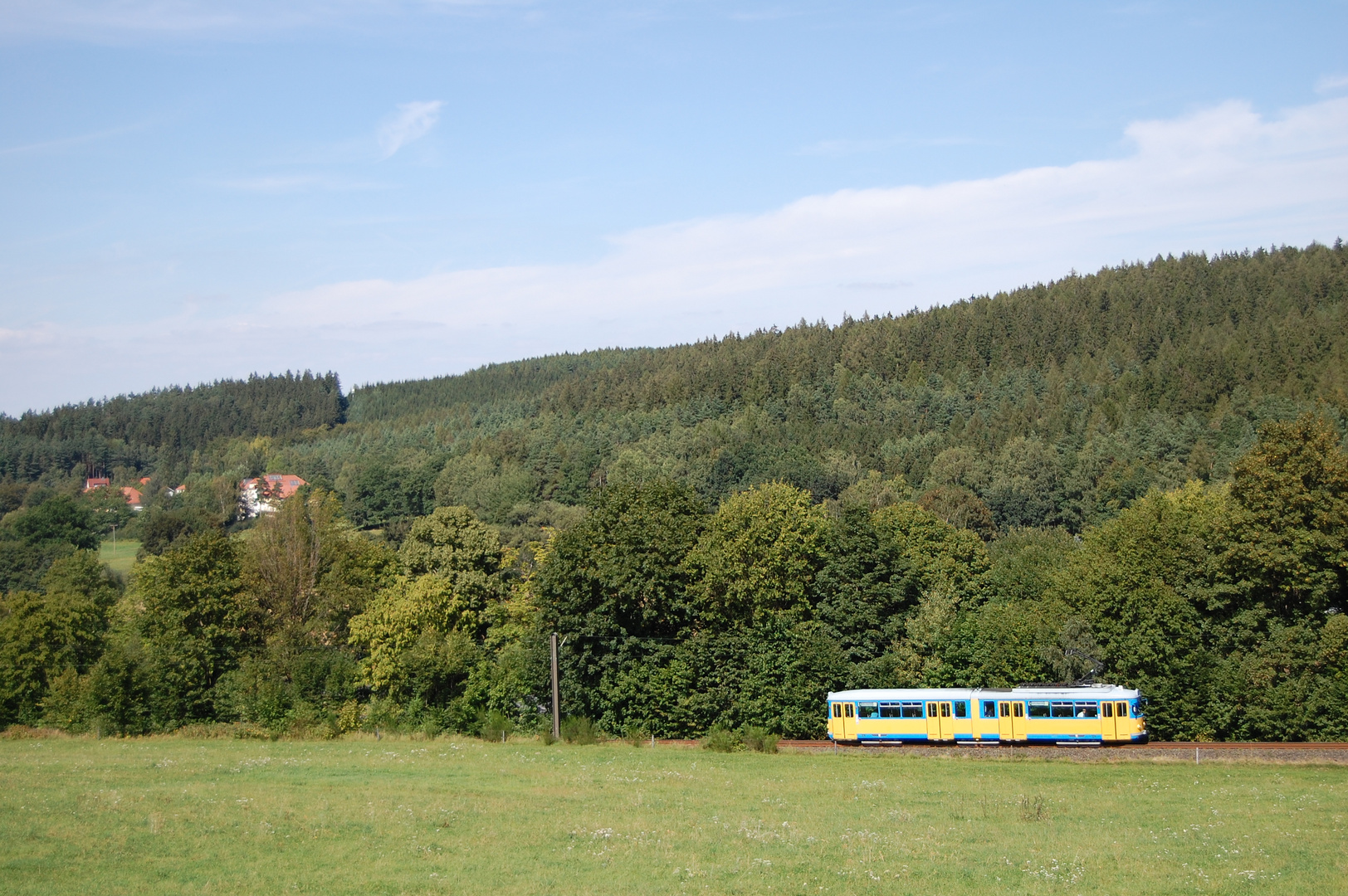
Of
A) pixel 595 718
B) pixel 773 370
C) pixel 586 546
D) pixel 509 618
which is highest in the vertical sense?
pixel 773 370

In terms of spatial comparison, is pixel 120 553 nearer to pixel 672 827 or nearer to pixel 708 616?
pixel 708 616

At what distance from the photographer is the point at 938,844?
2397cm

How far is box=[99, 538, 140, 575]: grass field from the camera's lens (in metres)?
135

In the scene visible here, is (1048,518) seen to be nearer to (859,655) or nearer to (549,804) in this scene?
(859,655)

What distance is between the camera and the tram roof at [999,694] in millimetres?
39781

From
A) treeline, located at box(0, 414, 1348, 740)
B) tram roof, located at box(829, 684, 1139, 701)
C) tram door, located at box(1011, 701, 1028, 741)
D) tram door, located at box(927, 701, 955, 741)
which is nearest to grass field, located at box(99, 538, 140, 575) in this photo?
treeline, located at box(0, 414, 1348, 740)

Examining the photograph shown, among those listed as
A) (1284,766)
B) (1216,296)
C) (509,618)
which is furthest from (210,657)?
(1216,296)

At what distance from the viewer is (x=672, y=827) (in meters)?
26.1

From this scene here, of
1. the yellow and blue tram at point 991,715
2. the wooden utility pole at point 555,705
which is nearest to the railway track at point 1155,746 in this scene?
the yellow and blue tram at point 991,715

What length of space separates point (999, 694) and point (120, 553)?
143 meters

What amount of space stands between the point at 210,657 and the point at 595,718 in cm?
2015

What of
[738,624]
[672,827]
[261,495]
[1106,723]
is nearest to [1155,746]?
[1106,723]

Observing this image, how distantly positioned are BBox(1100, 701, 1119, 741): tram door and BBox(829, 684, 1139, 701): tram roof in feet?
0.96

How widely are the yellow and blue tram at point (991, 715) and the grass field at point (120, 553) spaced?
357 ft
